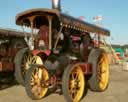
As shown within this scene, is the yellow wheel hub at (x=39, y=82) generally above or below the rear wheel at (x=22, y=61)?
below

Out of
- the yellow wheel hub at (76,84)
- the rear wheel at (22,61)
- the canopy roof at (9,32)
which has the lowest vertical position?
the yellow wheel hub at (76,84)

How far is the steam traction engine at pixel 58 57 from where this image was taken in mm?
8070

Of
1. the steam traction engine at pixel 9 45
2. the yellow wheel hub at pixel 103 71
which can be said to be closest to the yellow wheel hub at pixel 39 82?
the yellow wheel hub at pixel 103 71

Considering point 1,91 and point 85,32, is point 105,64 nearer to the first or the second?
point 85,32

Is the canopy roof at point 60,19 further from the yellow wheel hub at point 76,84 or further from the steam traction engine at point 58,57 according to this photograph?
the yellow wheel hub at point 76,84

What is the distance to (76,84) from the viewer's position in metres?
8.16

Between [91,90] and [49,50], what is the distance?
2449 mm

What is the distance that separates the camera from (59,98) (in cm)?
856

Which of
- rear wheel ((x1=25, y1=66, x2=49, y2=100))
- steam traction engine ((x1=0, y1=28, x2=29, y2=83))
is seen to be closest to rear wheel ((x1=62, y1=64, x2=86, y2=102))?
rear wheel ((x1=25, y1=66, x2=49, y2=100))

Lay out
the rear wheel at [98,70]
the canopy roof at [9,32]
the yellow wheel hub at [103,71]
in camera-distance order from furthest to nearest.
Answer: the canopy roof at [9,32], the yellow wheel hub at [103,71], the rear wheel at [98,70]

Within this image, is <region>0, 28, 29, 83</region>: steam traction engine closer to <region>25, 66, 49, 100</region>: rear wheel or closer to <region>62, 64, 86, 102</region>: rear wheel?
<region>25, 66, 49, 100</region>: rear wheel

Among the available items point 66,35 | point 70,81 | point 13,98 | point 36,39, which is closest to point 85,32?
point 66,35

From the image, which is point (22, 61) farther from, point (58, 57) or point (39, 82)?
point (58, 57)

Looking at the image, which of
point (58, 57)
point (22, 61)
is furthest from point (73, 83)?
point (22, 61)
